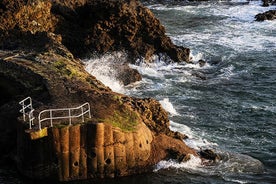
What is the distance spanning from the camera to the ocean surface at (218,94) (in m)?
17.9

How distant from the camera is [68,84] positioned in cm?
1967

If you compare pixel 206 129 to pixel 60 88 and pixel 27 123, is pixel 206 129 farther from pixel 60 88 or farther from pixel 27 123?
pixel 27 123

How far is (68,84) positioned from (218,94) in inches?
391

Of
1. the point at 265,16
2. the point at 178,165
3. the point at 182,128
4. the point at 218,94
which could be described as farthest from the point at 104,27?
the point at 265,16

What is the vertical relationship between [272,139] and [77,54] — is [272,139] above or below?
below

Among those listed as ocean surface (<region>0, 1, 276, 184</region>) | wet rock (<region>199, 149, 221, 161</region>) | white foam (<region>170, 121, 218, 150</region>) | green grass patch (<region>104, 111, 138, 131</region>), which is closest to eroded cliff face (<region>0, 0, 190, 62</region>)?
ocean surface (<region>0, 1, 276, 184</region>)

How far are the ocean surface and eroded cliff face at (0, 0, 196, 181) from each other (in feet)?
2.65

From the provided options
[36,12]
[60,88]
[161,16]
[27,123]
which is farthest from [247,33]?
[27,123]

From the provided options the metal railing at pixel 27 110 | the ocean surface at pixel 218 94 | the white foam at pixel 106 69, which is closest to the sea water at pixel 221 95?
the ocean surface at pixel 218 94

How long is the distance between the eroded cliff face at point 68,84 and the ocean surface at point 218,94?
2.65 feet

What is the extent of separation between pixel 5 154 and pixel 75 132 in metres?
3.38

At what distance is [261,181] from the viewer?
56.9 ft

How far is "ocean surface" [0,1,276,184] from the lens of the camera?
1788 cm

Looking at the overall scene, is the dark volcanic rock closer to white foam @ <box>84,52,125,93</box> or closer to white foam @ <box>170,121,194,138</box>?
white foam @ <box>84,52,125,93</box>
